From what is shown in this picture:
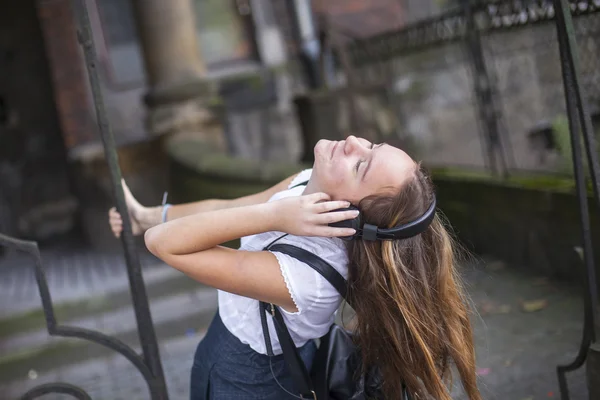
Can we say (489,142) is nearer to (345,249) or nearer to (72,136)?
(345,249)

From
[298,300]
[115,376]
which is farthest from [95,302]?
[298,300]

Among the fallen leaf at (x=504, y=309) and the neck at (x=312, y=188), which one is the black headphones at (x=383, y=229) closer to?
the neck at (x=312, y=188)

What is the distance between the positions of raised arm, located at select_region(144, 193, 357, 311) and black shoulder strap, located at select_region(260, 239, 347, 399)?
0.21 feet

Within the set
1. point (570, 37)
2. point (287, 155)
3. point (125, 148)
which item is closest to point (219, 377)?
point (570, 37)

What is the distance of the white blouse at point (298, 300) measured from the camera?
6.22 feet

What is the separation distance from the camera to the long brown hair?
6.21 ft

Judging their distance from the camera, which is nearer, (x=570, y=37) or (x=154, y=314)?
(x=570, y=37)

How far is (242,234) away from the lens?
6.27 feet

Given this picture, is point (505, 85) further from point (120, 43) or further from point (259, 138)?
point (120, 43)

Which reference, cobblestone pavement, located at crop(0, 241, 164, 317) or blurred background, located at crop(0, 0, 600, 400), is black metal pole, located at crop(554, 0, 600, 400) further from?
cobblestone pavement, located at crop(0, 241, 164, 317)

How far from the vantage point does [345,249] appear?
1.99m

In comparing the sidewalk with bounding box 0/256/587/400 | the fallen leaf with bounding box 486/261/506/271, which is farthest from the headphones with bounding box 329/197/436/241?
the fallen leaf with bounding box 486/261/506/271

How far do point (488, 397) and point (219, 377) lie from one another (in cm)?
173

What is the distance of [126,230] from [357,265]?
29.0 inches
